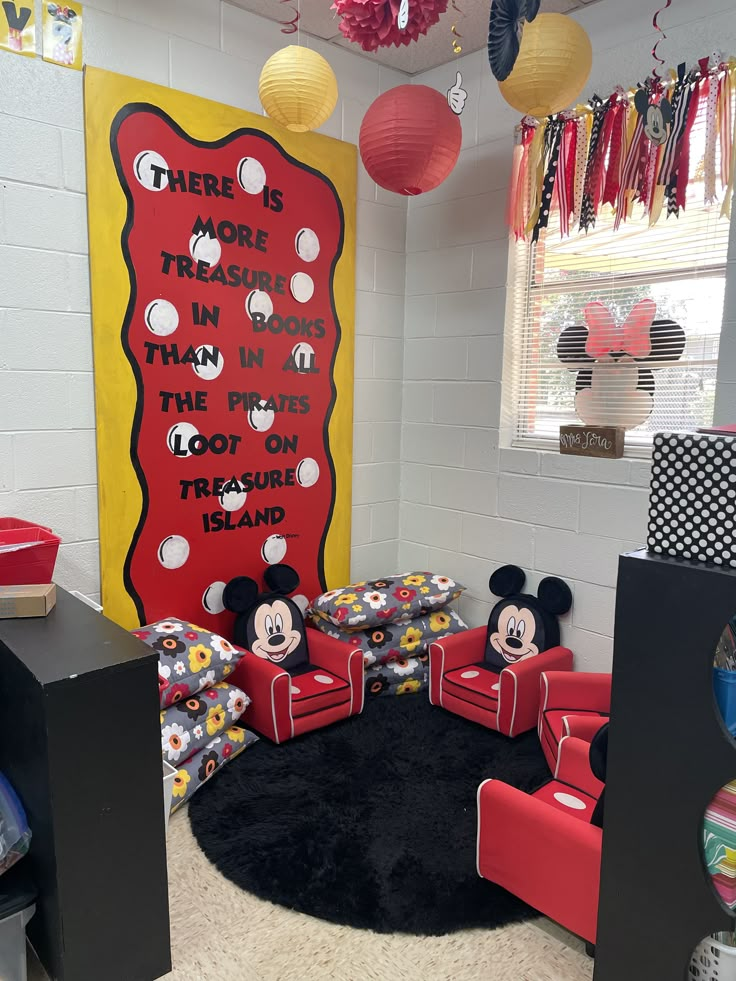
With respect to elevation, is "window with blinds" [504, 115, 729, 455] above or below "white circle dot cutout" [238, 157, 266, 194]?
below

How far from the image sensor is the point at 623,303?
104 inches

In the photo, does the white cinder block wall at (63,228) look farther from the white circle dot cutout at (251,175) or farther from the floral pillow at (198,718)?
the floral pillow at (198,718)

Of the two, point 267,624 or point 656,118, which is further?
point 267,624

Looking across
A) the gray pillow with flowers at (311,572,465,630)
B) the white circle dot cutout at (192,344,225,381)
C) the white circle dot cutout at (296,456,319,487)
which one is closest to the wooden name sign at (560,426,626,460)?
the gray pillow with flowers at (311,572,465,630)

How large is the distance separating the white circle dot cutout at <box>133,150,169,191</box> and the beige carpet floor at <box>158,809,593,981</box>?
87.1 inches

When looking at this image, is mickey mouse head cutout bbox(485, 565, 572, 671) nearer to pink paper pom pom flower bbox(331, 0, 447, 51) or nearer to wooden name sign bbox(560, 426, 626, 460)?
wooden name sign bbox(560, 426, 626, 460)

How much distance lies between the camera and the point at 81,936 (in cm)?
145

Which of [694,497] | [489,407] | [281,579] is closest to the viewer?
[694,497]

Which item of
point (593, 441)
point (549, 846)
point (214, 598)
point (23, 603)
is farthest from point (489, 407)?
point (23, 603)

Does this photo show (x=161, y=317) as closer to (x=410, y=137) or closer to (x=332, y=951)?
(x=410, y=137)

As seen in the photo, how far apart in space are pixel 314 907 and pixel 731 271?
2.25m

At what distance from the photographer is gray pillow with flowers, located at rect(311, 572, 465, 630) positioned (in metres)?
2.87

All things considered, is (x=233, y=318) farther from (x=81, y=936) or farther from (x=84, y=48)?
(x=81, y=936)

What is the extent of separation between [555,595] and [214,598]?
1.34m
